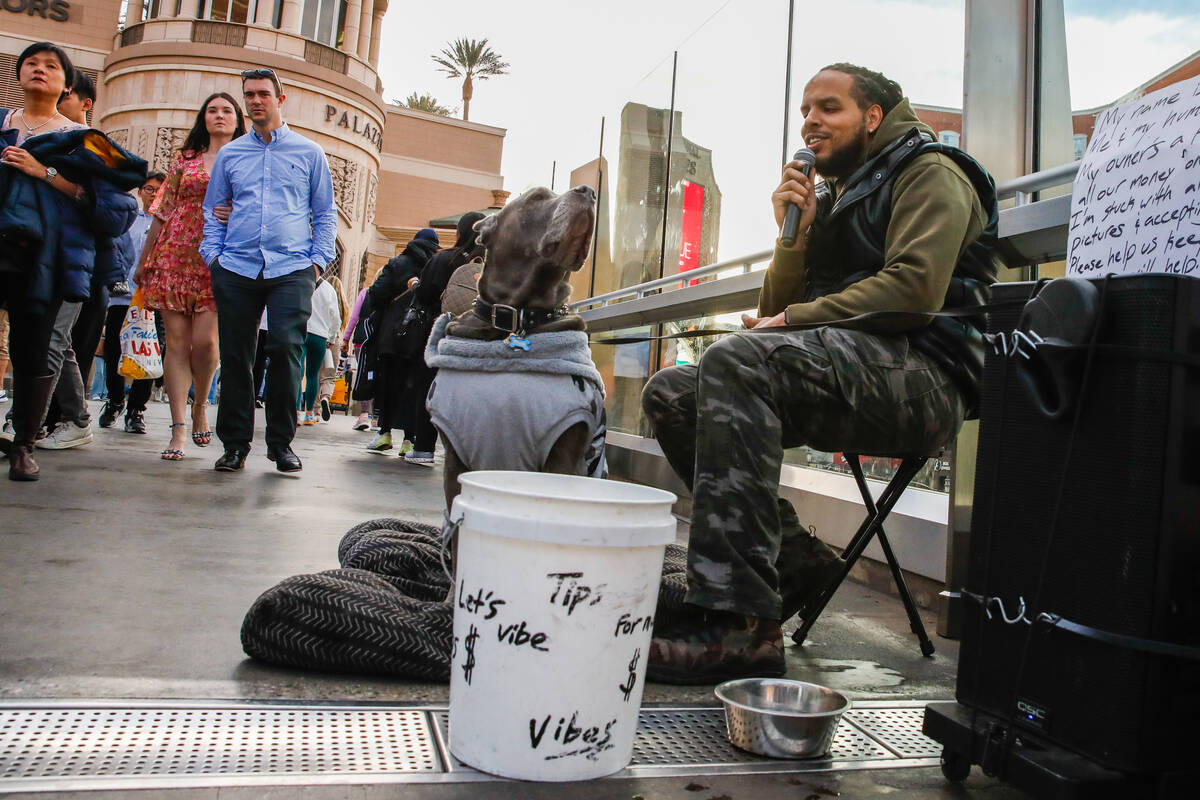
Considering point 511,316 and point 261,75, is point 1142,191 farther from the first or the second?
point 261,75

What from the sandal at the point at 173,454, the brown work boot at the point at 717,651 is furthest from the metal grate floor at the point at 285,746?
the sandal at the point at 173,454

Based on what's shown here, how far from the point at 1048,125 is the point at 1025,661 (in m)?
2.37

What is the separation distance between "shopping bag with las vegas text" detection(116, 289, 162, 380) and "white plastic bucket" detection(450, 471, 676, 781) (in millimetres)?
5499

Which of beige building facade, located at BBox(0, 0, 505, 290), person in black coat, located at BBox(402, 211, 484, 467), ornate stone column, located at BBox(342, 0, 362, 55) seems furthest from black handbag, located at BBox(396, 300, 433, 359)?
ornate stone column, located at BBox(342, 0, 362, 55)

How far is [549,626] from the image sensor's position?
1.42m

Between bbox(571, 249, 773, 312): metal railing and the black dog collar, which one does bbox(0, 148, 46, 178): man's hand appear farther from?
the black dog collar

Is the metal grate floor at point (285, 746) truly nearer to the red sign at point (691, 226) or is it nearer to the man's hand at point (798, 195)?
the man's hand at point (798, 195)

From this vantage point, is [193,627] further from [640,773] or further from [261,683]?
[640,773]

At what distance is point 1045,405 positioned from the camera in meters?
1.44

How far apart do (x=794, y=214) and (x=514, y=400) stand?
35.6 inches

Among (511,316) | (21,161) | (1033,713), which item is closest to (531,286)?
(511,316)

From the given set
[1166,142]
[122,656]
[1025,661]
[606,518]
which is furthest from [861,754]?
[122,656]

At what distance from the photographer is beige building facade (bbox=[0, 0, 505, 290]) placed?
24047 millimetres

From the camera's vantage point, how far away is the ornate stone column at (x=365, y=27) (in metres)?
27.3
